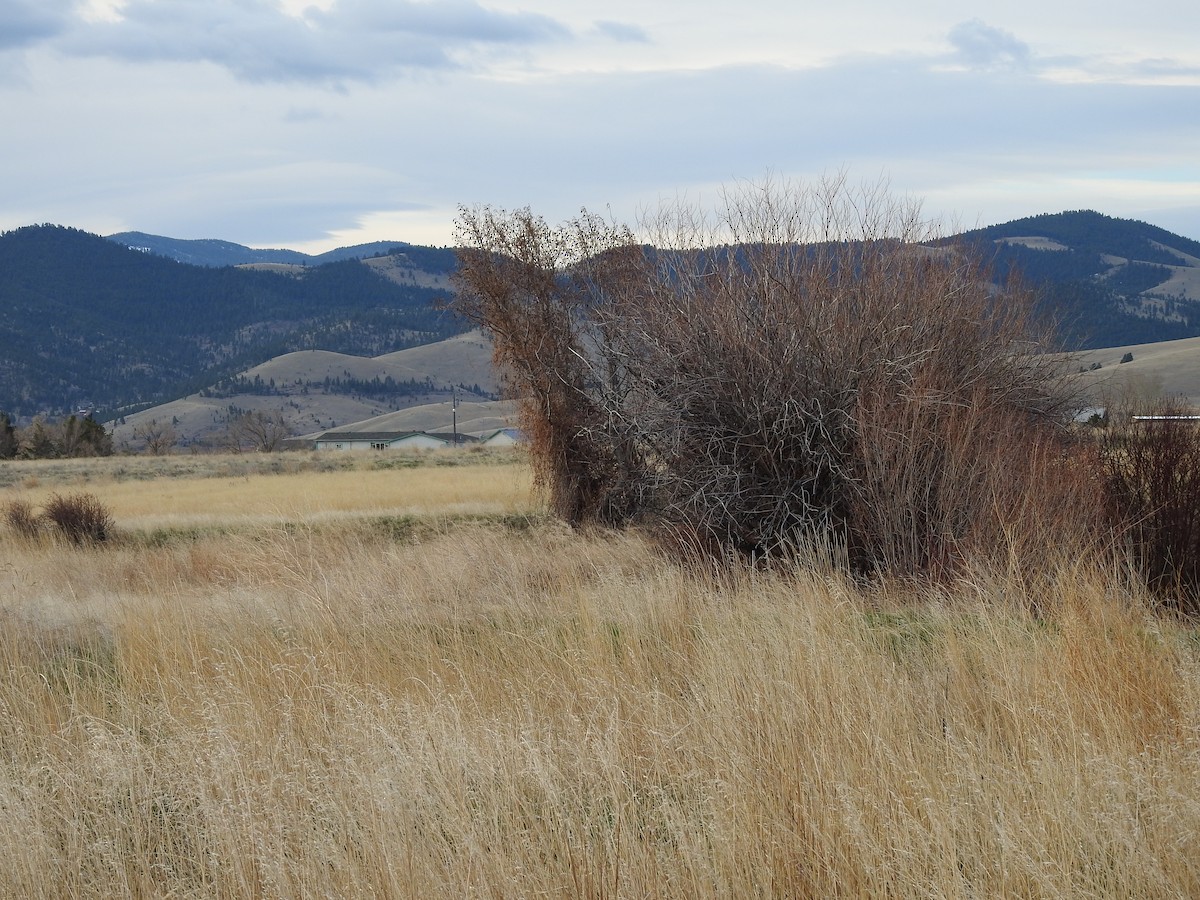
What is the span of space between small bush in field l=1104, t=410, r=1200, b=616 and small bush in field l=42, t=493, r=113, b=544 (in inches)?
720

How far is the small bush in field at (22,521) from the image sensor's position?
71.3 feet

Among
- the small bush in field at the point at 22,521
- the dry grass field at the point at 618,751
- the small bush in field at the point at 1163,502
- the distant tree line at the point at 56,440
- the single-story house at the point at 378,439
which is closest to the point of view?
the dry grass field at the point at 618,751

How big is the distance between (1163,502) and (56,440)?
7687 cm

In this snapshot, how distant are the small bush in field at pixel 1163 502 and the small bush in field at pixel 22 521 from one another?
65.0 feet

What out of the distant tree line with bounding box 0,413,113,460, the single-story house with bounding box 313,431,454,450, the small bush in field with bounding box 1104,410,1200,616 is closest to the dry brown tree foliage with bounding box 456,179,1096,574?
the small bush in field with bounding box 1104,410,1200,616

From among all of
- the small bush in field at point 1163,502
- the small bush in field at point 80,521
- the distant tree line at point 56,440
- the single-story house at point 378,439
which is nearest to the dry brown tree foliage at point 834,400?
the small bush in field at point 1163,502

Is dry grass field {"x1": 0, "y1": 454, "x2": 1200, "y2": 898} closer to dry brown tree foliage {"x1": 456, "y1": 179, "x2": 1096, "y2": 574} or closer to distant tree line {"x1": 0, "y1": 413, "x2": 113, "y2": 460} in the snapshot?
dry brown tree foliage {"x1": 456, "y1": 179, "x2": 1096, "y2": 574}

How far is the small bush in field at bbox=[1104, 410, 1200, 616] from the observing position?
10.8m

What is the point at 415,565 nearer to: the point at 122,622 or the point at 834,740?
the point at 122,622

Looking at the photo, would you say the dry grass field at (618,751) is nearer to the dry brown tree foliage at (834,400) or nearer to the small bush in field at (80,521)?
the dry brown tree foliage at (834,400)

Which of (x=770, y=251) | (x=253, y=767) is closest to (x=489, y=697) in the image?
(x=253, y=767)

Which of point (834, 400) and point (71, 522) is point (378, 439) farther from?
point (834, 400)

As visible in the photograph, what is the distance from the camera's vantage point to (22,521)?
22375 mm

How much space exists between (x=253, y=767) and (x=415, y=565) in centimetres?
760
